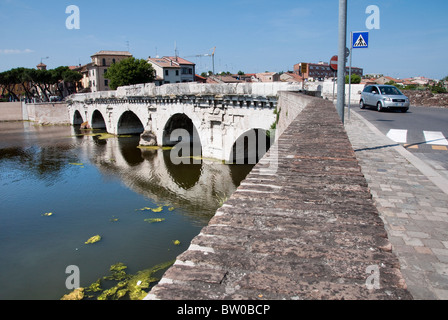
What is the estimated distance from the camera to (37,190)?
1396cm

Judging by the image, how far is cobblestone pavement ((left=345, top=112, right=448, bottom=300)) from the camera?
3.16 meters

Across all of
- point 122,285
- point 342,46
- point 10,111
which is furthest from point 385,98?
point 10,111

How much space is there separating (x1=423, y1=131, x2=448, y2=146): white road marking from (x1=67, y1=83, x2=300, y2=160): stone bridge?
4.61 m

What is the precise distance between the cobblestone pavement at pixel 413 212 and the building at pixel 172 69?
48.5 metres

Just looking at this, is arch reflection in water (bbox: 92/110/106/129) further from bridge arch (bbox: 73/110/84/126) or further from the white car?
the white car

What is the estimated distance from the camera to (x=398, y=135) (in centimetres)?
1029

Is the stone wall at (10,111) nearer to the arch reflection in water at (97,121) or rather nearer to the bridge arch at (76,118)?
the bridge arch at (76,118)

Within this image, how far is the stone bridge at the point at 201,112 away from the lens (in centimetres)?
1448

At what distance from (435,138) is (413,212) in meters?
6.00

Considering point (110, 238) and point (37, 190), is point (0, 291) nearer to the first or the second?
point (110, 238)

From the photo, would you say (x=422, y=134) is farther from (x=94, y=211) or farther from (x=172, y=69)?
(x=172, y=69)
